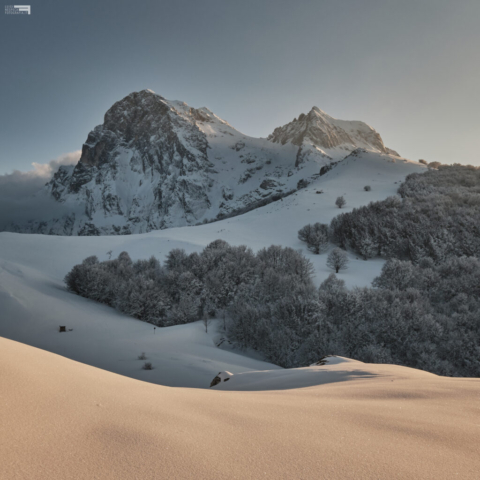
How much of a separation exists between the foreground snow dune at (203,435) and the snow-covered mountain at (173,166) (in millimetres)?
83650

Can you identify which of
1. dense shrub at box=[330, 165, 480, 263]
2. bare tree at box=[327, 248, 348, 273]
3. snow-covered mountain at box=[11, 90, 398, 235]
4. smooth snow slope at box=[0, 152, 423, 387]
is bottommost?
smooth snow slope at box=[0, 152, 423, 387]

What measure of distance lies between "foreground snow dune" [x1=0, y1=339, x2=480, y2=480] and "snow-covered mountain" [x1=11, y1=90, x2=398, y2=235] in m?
83.7

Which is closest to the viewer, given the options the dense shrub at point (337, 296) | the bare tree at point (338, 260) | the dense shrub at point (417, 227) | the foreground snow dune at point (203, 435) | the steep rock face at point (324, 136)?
the foreground snow dune at point (203, 435)

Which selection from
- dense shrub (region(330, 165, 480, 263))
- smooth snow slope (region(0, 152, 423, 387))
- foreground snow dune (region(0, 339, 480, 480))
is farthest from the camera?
dense shrub (region(330, 165, 480, 263))

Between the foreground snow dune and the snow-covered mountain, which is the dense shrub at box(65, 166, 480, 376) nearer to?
the foreground snow dune

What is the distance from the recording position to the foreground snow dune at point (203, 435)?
1.10 m

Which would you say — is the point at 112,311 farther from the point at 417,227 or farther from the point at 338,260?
the point at 417,227

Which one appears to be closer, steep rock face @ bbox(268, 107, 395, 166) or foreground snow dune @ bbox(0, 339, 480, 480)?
foreground snow dune @ bbox(0, 339, 480, 480)

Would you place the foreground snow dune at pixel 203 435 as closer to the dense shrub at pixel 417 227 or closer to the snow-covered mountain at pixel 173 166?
the dense shrub at pixel 417 227

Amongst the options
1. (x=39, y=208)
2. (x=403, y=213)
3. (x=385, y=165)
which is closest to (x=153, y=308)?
(x=403, y=213)

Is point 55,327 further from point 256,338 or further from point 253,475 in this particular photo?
point 253,475

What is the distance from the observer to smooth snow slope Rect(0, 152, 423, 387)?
7859 millimetres

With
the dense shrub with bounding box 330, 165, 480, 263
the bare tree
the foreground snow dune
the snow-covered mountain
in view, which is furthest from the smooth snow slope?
the snow-covered mountain

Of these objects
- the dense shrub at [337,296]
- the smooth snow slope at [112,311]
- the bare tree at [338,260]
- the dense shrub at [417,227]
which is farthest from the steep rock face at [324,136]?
the bare tree at [338,260]
